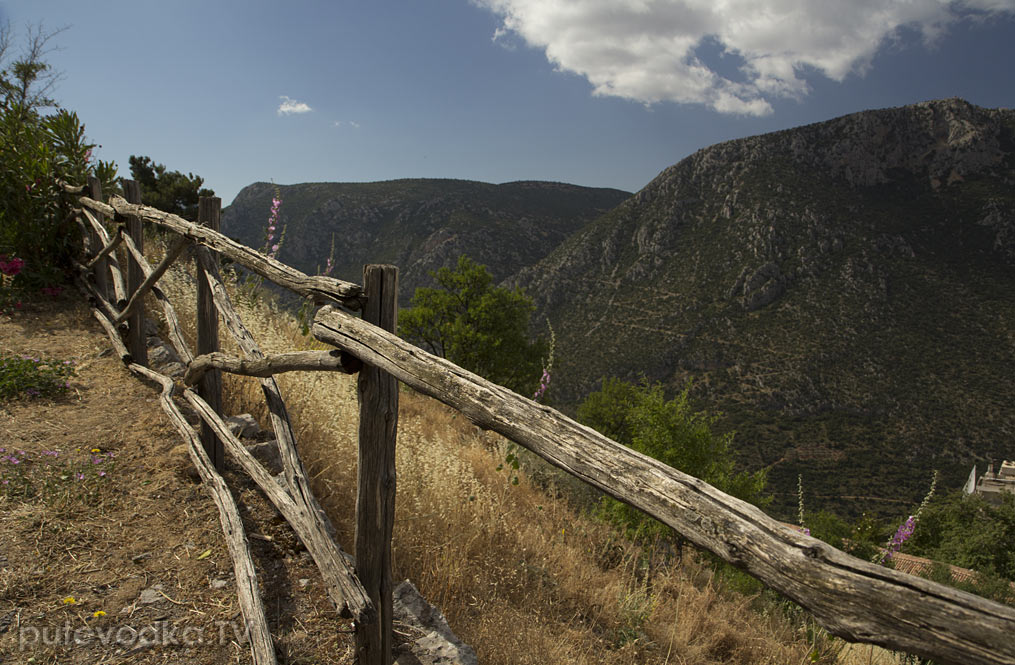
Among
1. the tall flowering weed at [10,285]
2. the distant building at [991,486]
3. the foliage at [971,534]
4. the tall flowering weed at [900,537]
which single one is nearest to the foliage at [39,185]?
the tall flowering weed at [10,285]

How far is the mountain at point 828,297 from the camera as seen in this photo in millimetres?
43562

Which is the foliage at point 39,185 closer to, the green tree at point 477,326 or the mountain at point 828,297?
the green tree at point 477,326

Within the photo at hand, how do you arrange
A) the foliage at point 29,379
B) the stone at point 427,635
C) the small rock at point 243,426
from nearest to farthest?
1. the stone at point 427,635
2. the small rock at point 243,426
3. the foliage at point 29,379

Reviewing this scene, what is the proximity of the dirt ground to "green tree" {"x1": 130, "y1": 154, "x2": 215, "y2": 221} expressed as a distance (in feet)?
51.3

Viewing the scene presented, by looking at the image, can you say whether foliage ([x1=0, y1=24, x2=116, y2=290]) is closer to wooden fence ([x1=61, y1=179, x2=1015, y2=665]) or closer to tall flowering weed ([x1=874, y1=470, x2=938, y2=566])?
wooden fence ([x1=61, y1=179, x2=1015, y2=665])

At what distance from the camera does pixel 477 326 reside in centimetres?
2664

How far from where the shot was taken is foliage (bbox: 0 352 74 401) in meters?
3.59

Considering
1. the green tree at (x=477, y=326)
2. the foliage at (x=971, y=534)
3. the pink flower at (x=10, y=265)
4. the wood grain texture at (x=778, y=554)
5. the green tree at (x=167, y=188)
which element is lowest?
the foliage at (x=971, y=534)

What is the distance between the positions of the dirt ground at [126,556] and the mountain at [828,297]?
37.8m

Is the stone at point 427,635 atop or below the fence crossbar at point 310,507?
below

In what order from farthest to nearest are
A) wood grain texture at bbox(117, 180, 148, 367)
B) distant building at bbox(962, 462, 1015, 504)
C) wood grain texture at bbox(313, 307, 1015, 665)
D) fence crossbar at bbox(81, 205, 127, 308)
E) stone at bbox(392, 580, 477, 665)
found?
1. distant building at bbox(962, 462, 1015, 504)
2. fence crossbar at bbox(81, 205, 127, 308)
3. wood grain texture at bbox(117, 180, 148, 367)
4. stone at bbox(392, 580, 477, 665)
5. wood grain texture at bbox(313, 307, 1015, 665)

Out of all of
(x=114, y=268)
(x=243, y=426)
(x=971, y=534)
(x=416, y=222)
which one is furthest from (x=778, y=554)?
(x=416, y=222)

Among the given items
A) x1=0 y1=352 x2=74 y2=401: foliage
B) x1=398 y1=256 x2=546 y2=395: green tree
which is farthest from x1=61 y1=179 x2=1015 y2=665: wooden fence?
x1=398 y1=256 x2=546 y2=395: green tree

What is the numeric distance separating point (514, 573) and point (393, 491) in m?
1.36
